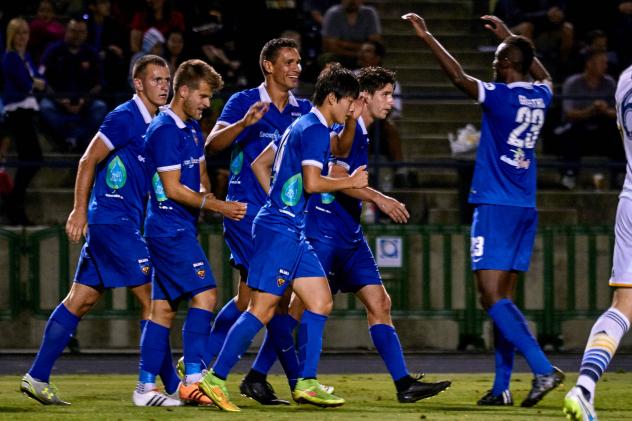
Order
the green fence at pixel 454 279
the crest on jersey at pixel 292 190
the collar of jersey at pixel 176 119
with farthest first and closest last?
1. the green fence at pixel 454 279
2. the collar of jersey at pixel 176 119
3. the crest on jersey at pixel 292 190

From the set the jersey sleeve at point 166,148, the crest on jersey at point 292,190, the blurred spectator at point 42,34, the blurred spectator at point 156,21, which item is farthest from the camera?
the blurred spectator at point 42,34

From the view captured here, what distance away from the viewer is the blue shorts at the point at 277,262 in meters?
9.45

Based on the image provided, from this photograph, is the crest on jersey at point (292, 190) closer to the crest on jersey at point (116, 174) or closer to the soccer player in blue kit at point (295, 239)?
the soccer player in blue kit at point (295, 239)

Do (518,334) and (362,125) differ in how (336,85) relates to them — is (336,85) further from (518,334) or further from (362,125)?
(518,334)

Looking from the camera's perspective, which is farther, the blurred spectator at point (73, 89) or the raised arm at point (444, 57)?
the blurred spectator at point (73, 89)

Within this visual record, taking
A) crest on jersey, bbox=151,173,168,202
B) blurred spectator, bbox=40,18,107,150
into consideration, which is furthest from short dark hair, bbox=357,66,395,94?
blurred spectator, bbox=40,18,107,150

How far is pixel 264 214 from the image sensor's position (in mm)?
9586

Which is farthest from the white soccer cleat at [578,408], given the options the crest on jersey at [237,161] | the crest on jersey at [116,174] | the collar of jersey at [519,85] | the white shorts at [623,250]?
the crest on jersey at [116,174]

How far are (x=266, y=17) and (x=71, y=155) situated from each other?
2959 mm

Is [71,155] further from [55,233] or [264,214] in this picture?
[264,214]

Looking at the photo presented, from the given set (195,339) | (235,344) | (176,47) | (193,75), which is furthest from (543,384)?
(176,47)

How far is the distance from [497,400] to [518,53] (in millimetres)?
2414

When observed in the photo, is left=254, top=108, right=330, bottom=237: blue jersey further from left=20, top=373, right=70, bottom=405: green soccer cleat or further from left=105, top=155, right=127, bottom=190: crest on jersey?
left=20, top=373, right=70, bottom=405: green soccer cleat

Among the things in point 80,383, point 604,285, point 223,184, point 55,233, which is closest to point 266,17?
point 223,184
